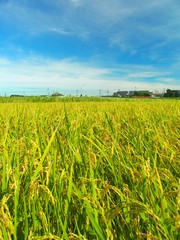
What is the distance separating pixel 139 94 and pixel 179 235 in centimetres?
5810

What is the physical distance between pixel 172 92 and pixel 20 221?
52.6 m

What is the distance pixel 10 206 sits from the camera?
719 mm

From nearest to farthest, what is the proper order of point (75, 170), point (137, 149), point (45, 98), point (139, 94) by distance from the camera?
point (75, 170) < point (137, 149) < point (45, 98) < point (139, 94)

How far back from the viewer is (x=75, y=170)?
949 mm

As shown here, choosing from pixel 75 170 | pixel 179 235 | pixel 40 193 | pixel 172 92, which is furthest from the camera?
pixel 172 92

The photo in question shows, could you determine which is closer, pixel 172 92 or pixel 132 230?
pixel 132 230

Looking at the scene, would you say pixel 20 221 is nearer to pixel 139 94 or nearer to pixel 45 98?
pixel 45 98

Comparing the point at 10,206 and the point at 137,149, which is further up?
the point at 137,149

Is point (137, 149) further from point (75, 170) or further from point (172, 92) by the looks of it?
point (172, 92)

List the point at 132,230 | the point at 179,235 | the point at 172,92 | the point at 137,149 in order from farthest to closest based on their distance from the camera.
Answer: the point at 172,92
the point at 137,149
the point at 132,230
the point at 179,235

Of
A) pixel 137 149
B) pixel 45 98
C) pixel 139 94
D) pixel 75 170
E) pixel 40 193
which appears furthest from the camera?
pixel 139 94

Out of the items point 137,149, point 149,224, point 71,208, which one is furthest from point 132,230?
point 137,149

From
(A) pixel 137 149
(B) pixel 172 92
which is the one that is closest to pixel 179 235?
(A) pixel 137 149

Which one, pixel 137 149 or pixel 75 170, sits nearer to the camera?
pixel 75 170
